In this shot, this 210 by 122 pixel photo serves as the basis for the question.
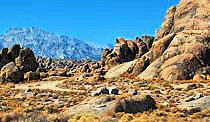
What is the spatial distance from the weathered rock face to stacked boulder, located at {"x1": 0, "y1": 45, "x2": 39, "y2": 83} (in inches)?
734

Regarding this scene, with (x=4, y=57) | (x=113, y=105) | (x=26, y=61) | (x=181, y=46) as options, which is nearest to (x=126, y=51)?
(x=26, y=61)

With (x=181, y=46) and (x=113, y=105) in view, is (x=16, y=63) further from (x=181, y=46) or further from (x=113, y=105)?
(x=113, y=105)

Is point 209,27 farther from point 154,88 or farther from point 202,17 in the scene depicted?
point 154,88

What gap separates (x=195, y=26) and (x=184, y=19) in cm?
338

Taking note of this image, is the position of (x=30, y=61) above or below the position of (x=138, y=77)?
above

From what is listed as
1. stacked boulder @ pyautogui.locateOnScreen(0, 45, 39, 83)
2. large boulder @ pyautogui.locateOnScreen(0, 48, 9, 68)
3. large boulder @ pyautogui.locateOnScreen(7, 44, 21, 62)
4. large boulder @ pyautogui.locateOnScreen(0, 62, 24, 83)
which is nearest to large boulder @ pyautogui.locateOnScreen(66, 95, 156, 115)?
large boulder @ pyautogui.locateOnScreen(0, 62, 24, 83)

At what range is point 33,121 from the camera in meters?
17.8

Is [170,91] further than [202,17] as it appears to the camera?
No

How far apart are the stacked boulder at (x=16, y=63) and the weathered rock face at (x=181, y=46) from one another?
61.2 feet

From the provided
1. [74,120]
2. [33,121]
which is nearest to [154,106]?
[74,120]

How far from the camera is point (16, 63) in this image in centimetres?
7344

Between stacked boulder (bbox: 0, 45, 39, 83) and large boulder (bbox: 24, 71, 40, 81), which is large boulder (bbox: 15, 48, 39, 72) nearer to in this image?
stacked boulder (bbox: 0, 45, 39, 83)

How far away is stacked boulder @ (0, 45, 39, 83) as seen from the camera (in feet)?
208

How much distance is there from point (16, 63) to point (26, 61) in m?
1.86
